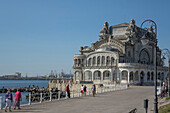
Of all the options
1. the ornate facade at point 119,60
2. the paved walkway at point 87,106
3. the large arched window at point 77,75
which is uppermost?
the ornate facade at point 119,60

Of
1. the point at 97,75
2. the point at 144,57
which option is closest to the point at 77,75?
the point at 97,75

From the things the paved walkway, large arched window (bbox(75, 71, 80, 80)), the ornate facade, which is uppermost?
the ornate facade

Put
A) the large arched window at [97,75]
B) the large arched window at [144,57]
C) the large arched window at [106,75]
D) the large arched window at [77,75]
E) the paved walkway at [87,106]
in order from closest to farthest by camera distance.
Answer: the paved walkway at [87,106] < the large arched window at [106,75] < the large arched window at [97,75] < the large arched window at [77,75] < the large arched window at [144,57]

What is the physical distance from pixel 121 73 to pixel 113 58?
17.3 ft

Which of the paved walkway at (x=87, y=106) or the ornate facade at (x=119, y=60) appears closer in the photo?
the paved walkway at (x=87, y=106)

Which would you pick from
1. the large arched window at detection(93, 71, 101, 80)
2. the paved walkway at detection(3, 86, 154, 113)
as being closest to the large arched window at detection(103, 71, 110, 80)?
the large arched window at detection(93, 71, 101, 80)

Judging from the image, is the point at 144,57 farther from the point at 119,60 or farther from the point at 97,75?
the point at 97,75

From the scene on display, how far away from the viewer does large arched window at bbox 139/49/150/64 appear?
87562 mm

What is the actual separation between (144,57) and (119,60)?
14.3m

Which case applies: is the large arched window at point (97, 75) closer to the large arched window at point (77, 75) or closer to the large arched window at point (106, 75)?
the large arched window at point (106, 75)

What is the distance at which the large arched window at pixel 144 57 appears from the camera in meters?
Result: 87.6

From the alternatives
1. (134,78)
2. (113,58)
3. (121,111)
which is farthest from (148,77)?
(121,111)

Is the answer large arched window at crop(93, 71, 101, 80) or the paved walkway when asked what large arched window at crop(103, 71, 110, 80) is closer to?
large arched window at crop(93, 71, 101, 80)

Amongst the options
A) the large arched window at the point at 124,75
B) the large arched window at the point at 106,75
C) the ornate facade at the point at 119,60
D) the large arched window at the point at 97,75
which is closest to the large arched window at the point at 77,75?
the ornate facade at the point at 119,60
